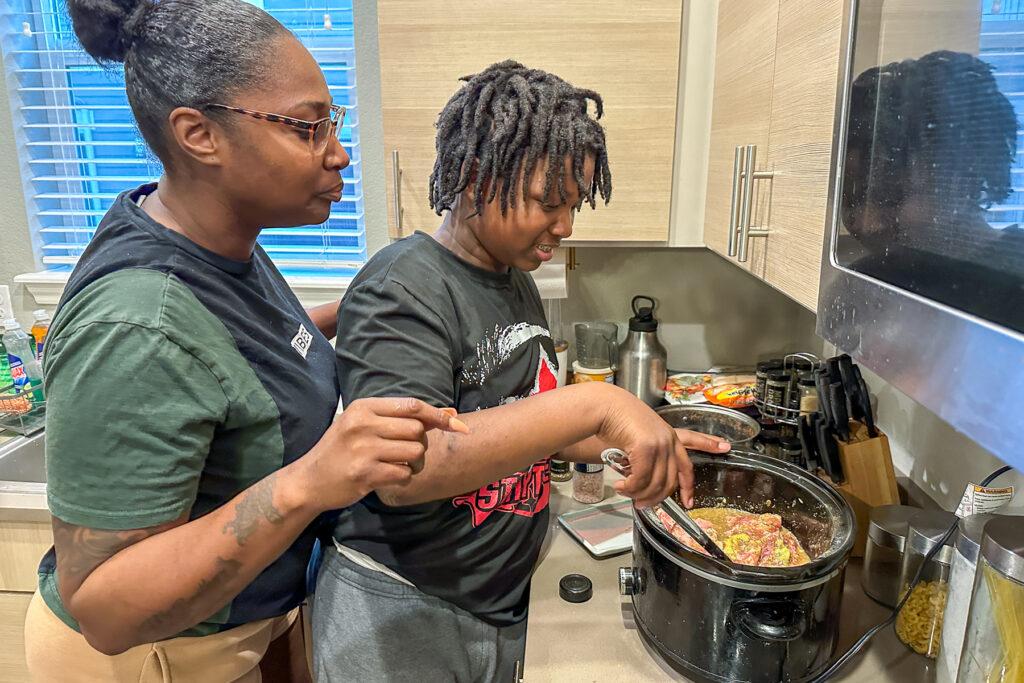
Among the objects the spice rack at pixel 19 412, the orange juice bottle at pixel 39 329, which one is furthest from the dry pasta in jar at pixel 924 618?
the orange juice bottle at pixel 39 329

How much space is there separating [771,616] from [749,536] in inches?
8.3

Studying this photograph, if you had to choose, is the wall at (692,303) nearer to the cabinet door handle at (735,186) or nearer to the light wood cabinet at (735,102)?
the light wood cabinet at (735,102)

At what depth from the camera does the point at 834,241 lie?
628 millimetres

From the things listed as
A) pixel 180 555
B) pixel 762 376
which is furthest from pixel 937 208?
pixel 762 376

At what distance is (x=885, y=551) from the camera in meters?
0.90

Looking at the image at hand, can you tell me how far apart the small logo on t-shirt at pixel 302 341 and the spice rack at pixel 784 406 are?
2.74ft

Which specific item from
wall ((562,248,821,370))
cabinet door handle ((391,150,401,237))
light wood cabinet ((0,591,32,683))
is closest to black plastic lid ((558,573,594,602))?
cabinet door handle ((391,150,401,237))

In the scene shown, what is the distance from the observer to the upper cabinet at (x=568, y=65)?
1.24 metres

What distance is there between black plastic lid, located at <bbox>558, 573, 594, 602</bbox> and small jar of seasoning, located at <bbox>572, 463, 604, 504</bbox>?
0.28 metres

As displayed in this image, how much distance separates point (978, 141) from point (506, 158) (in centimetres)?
49

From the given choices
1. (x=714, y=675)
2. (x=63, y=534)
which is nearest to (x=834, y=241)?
(x=714, y=675)

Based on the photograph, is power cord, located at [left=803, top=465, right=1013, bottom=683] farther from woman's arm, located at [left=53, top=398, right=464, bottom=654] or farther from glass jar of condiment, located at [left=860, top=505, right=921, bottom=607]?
woman's arm, located at [left=53, top=398, right=464, bottom=654]

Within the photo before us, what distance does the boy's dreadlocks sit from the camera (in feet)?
2.60

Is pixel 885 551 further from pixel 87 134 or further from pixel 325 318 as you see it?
pixel 87 134
